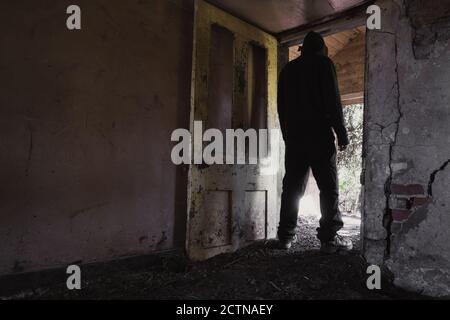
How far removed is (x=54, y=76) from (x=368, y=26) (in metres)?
2.17

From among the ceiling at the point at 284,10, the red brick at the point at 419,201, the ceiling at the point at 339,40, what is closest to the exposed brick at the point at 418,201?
the red brick at the point at 419,201

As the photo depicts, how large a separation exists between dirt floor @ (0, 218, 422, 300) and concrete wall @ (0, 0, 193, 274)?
0.10 metres

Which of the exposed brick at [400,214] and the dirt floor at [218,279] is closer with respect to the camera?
the dirt floor at [218,279]

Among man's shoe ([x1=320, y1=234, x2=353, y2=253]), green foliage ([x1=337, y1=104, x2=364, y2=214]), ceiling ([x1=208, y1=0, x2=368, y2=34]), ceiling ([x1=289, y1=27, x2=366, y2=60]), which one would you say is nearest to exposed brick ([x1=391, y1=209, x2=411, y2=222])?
man's shoe ([x1=320, y1=234, x2=353, y2=253])

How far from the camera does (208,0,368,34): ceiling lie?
Answer: 258cm

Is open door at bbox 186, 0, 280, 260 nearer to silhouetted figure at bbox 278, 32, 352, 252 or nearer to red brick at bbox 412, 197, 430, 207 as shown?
silhouetted figure at bbox 278, 32, 352, 252

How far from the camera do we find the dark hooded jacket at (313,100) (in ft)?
8.15

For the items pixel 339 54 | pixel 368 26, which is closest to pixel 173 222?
pixel 368 26

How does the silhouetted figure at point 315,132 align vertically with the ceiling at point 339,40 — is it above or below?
below

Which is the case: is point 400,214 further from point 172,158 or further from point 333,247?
point 172,158

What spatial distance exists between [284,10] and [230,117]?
1.03 meters

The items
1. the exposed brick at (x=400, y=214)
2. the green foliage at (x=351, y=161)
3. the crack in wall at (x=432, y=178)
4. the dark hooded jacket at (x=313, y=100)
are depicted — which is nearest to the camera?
the crack in wall at (x=432, y=178)

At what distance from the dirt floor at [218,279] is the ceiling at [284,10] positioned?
2.04 metres

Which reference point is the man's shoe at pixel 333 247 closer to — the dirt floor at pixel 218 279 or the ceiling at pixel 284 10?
the dirt floor at pixel 218 279
